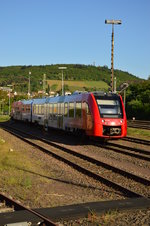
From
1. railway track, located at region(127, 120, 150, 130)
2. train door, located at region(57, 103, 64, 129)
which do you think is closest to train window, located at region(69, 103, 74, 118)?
train door, located at region(57, 103, 64, 129)

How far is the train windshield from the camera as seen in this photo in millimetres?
18375

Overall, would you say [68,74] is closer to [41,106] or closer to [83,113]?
[41,106]

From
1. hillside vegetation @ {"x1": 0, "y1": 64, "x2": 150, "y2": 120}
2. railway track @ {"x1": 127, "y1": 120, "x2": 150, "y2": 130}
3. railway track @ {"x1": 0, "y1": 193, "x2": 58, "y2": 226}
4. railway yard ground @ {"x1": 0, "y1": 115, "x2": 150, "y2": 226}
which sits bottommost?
railway yard ground @ {"x1": 0, "y1": 115, "x2": 150, "y2": 226}

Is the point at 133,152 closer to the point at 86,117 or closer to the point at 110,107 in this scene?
the point at 110,107

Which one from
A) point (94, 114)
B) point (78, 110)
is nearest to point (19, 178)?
point (94, 114)

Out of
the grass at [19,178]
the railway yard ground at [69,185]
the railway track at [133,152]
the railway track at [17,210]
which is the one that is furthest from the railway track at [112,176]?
the railway track at [17,210]

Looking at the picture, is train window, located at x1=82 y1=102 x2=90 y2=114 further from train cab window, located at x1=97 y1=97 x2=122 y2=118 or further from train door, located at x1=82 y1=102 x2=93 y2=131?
train cab window, located at x1=97 y1=97 x2=122 y2=118

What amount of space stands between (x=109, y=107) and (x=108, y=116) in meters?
0.56

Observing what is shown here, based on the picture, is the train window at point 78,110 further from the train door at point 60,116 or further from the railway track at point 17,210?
the railway track at point 17,210

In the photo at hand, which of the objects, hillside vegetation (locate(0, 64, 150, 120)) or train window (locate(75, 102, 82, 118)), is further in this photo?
hillside vegetation (locate(0, 64, 150, 120))

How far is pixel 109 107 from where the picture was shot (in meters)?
18.7

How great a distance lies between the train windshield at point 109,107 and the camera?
1838 cm

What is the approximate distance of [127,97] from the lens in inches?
2271

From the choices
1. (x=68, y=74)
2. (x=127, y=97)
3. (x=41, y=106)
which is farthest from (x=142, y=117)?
(x=68, y=74)
